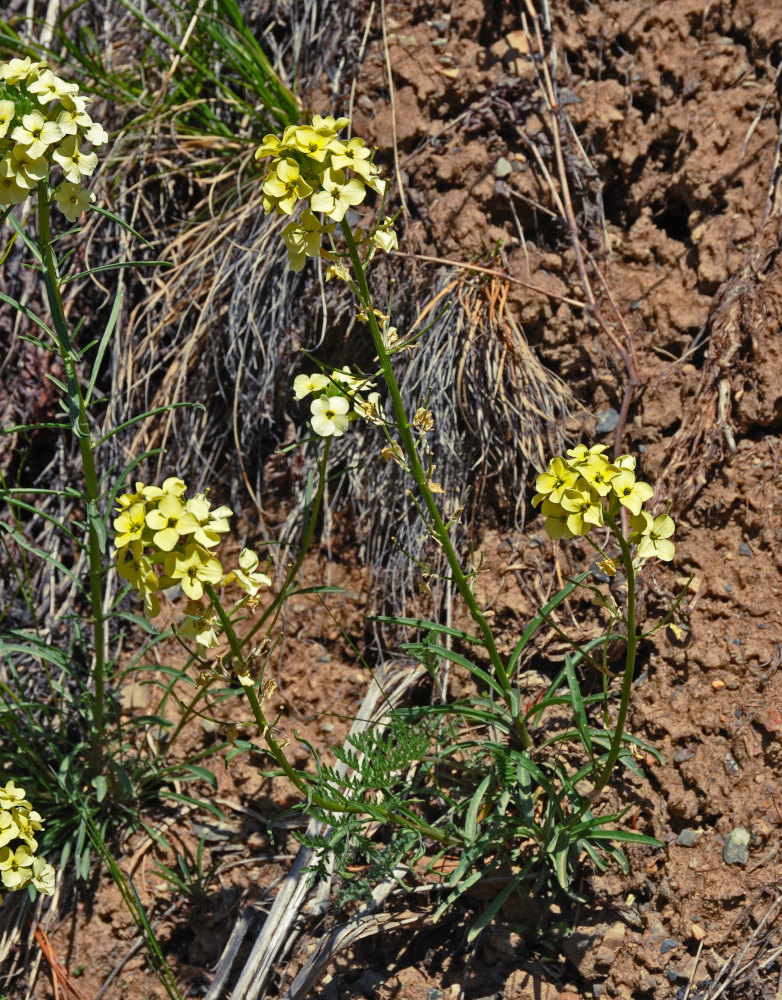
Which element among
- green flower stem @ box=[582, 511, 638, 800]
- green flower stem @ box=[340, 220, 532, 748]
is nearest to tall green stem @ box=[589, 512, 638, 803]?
green flower stem @ box=[582, 511, 638, 800]

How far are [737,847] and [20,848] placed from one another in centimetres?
185

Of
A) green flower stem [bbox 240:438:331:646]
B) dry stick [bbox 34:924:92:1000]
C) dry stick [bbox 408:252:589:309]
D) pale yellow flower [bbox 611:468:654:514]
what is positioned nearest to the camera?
pale yellow flower [bbox 611:468:654:514]

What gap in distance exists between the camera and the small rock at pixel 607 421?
9.94 feet

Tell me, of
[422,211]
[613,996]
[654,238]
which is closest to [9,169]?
[422,211]

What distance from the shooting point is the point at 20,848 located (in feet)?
7.82

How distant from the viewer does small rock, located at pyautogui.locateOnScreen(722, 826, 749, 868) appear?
2.41 meters

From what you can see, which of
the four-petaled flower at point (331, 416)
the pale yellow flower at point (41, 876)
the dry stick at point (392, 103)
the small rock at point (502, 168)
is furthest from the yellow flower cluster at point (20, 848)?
the small rock at point (502, 168)

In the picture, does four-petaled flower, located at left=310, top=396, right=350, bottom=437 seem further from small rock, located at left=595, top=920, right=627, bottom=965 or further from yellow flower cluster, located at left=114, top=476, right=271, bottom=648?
small rock, located at left=595, top=920, right=627, bottom=965

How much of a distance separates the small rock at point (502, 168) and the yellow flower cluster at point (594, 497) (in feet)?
5.60

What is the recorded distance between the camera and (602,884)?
2.49 meters

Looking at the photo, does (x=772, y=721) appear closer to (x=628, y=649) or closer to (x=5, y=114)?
(x=628, y=649)

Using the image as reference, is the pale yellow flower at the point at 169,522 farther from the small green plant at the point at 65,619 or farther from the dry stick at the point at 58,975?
the dry stick at the point at 58,975

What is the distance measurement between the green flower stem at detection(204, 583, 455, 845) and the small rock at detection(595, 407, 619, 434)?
1351mm

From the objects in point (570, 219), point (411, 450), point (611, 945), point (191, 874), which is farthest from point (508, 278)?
point (191, 874)
